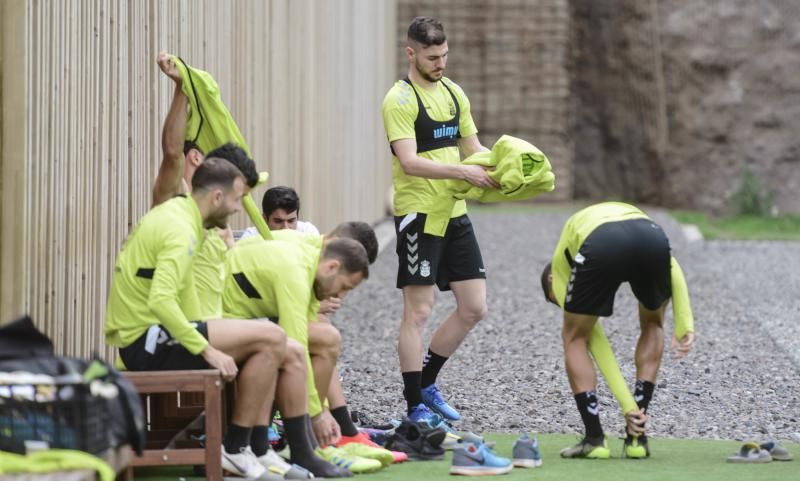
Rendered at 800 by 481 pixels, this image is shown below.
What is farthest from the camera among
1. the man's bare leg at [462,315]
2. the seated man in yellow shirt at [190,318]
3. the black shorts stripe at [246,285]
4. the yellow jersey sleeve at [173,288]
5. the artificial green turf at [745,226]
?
the artificial green turf at [745,226]

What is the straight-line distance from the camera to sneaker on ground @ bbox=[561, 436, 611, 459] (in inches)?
232

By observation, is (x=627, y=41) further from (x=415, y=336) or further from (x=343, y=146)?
(x=415, y=336)

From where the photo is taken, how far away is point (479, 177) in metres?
6.45

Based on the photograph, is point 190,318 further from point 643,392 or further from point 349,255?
point 643,392

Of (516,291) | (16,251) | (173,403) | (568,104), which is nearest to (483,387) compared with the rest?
(173,403)

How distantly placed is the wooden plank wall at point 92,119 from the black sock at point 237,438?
2.72ft

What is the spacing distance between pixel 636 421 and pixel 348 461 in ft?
3.84

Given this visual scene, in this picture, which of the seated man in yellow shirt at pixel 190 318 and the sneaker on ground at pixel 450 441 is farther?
the sneaker on ground at pixel 450 441

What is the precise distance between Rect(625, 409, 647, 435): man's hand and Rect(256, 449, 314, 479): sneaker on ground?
1333 millimetres

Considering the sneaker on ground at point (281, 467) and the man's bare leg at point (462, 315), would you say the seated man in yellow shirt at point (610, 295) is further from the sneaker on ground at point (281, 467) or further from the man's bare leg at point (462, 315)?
the sneaker on ground at point (281, 467)

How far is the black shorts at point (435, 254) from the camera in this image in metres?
6.62

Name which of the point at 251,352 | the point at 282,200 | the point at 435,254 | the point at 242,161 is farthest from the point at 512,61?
the point at 251,352

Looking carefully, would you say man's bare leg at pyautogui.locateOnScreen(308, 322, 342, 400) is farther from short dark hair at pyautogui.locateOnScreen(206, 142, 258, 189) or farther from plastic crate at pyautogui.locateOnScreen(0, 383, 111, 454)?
plastic crate at pyautogui.locateOnScreen(0, 383, 111, 454)

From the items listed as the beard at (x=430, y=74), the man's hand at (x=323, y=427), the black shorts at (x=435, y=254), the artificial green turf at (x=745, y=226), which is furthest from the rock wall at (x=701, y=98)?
the man's hand at (x=323, y=427)
